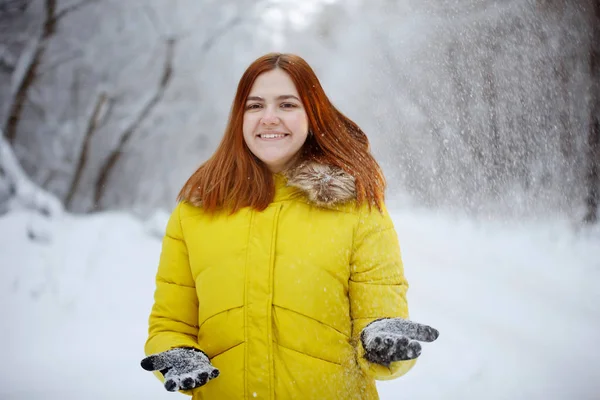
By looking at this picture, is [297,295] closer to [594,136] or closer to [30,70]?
[594,136]

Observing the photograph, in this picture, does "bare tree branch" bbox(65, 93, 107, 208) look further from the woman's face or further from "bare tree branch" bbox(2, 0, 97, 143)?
the woman's face

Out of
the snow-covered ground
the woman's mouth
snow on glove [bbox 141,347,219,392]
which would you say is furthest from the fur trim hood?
the snow-covered ground

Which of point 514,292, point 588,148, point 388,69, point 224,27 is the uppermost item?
point 224,27

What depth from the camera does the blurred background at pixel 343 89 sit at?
176 inches

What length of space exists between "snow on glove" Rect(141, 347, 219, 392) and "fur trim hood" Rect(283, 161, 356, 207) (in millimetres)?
497

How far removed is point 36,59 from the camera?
544 cm

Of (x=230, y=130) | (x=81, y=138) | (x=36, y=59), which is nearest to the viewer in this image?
(x=230, y=130)

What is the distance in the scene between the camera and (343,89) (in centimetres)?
567

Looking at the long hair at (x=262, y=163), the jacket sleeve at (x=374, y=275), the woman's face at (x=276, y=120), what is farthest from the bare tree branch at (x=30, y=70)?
the jacket sleeve at (x=374, y=275)

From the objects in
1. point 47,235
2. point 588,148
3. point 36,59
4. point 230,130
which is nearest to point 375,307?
point 230,130

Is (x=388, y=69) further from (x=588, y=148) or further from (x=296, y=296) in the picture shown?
(x=296, y=296)

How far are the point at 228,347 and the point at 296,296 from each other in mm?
229

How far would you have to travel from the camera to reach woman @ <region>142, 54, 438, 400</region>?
4.08 feet

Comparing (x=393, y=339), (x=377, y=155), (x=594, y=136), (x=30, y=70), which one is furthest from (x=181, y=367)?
(x=30, y=70)
